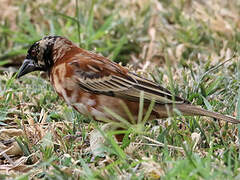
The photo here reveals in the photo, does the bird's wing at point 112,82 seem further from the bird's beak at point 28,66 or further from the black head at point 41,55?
the bird's beak at point 28,66

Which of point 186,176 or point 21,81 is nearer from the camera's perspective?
point 186,176

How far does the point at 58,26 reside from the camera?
7.16 meters

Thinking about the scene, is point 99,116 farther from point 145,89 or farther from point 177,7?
point 177,7

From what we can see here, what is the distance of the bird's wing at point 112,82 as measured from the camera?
4.38 meters

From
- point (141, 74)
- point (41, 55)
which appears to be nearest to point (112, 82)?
point (41, 55)

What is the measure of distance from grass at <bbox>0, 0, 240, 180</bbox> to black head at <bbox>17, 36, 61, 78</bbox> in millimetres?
254

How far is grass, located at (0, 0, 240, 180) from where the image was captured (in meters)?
3.61

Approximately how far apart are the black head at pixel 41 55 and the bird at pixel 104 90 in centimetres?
10

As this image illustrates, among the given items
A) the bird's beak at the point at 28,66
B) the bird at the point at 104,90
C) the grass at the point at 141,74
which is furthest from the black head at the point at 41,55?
the grass at the point at 141,74

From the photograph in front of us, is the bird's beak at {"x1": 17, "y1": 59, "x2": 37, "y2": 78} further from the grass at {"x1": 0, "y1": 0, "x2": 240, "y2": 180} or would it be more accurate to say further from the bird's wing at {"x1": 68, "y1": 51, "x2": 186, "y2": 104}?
the bird's wing at {"x1": 68, "y1": 51, "x2": 186, "y2": 104}

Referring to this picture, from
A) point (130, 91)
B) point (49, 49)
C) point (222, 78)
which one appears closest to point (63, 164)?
point (130, 91)

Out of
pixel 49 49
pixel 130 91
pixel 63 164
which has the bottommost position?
pixel 63 164

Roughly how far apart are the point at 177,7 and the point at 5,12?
2.40 metres

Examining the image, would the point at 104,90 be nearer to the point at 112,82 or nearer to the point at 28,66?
the point at 112,82
